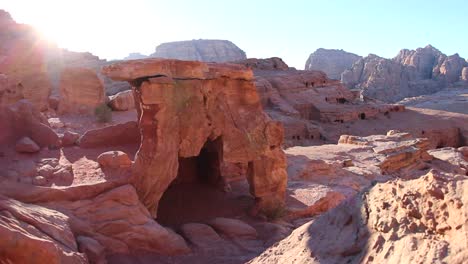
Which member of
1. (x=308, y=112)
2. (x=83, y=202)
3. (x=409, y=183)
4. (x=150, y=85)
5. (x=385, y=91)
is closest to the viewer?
(x=409, y=183)

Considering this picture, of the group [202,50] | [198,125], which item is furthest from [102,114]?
[202,50]

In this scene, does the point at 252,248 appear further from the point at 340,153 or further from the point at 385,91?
the point at 385,91

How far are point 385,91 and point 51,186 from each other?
5295 centimetres

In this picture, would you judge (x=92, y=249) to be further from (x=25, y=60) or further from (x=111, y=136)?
(x=25, y=60)

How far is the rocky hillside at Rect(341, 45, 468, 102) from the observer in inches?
2167

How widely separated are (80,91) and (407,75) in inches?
2102

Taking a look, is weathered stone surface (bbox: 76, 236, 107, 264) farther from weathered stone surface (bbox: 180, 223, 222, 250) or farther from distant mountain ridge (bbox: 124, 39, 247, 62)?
distant mountain ridge (bbox: 124, 39, 247, 62)

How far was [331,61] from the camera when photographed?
75.2m

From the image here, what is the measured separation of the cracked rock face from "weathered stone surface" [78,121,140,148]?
3.43 ft

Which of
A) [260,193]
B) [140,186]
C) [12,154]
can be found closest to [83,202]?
[140,186]

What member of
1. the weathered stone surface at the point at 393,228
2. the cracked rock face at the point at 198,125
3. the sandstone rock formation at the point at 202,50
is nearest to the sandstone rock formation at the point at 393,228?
the weathered stone surface at the point at 393,228

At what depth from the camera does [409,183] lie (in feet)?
14.0

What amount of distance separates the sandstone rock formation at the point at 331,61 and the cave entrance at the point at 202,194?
210 feet

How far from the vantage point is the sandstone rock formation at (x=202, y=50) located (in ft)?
238
